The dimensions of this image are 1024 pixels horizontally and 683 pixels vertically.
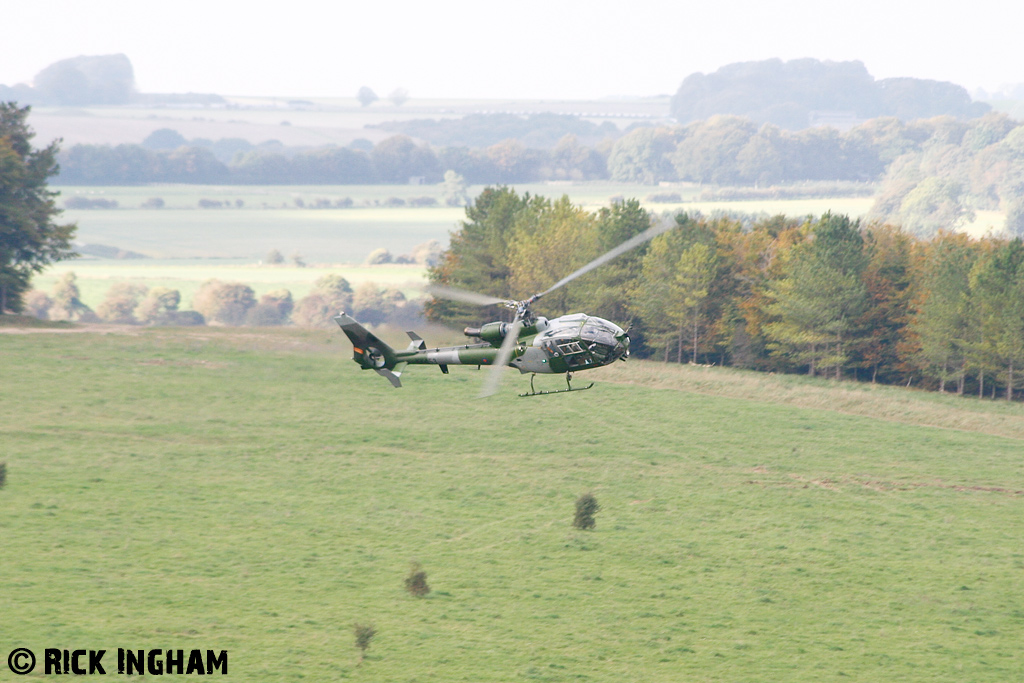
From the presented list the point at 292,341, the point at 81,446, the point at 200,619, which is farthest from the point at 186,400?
the point at 200,619

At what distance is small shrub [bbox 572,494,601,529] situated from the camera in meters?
51.1

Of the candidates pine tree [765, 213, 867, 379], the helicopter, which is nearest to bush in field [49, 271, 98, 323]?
pine tree [765, 213, 867, 379]

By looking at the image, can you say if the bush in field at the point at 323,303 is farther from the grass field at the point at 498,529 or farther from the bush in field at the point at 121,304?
the grass field at the point at 498,529

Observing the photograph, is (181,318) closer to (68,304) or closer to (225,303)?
(225,303)

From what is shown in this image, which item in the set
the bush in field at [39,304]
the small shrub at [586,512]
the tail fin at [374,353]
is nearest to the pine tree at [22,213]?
the tail fin at [374,353]

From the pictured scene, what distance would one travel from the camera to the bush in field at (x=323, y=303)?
18575 centimetres

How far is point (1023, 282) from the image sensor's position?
84438mm

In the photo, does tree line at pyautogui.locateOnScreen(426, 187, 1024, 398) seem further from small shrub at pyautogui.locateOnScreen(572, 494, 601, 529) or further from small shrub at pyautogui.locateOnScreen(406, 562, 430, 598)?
small shrub at pyautogui.locateOnScreen(406, 562, 430, 598)

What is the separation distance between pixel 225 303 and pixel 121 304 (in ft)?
66.4

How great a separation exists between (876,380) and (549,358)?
6570 centimetres

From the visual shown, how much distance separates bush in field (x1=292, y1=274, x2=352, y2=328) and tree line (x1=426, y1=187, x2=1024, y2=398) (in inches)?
3205

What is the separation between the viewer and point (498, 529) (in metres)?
50.7

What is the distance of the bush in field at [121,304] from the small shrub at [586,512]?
152696mm

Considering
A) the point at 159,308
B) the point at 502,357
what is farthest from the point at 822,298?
the point at 159,308
